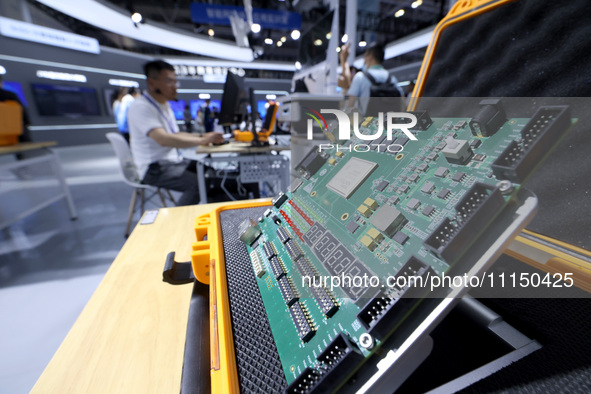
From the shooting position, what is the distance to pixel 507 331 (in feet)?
1.47

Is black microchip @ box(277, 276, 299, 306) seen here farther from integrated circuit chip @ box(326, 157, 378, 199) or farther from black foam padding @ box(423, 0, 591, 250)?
black foam padding @ box(423, 0, 591, 250)

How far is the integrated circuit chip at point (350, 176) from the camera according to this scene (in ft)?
1.89

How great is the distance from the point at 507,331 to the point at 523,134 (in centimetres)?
33

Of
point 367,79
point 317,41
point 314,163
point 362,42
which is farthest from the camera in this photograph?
point 362,42

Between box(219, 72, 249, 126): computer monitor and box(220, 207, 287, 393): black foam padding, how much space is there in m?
2.50

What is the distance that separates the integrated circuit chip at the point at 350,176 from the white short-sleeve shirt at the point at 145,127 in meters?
2.28

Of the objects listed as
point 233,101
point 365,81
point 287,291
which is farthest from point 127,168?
point 287,291

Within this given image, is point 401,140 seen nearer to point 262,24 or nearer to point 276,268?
point 276,268

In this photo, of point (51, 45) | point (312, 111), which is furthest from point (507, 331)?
point (51, 45)

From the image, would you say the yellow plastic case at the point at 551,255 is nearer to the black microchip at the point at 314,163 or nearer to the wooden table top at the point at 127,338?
the black microchip at the point at 314,163

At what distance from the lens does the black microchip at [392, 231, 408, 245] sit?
0.42 metres

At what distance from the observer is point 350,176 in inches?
24.1

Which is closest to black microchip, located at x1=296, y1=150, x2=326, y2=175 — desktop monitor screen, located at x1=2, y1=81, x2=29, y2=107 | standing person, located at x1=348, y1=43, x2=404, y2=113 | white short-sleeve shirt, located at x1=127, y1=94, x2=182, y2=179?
standing person, located at x1=348, y1=43, x2=404, y2=113

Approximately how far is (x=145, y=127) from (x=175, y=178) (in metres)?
0.51
